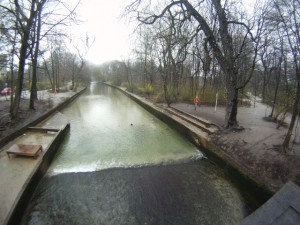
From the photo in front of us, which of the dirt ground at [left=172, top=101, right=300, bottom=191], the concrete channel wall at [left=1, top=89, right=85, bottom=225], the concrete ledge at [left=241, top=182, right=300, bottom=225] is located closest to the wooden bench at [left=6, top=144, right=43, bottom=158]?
the concrete channel wall at [left=1, top=89, right=85, bottom=225]

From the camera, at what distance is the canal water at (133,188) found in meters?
3.53

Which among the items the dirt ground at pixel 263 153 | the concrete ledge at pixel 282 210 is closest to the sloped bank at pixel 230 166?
the dirt ground at pixel 263 153

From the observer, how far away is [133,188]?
4.40 meters

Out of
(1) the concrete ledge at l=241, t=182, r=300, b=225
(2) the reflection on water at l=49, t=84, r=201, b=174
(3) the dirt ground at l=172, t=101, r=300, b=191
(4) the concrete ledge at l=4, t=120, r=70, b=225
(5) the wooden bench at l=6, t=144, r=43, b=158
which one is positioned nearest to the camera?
(1) the concrete ledge at l=241, t=182, r=300, b=225

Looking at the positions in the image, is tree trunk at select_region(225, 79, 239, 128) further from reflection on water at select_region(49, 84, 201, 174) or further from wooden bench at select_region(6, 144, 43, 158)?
wooden bench at select_region(6, 144, 43, 158)

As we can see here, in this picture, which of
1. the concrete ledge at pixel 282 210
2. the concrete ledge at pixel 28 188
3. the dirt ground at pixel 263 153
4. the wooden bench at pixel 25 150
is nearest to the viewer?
the concrete ledge at pixel 282 210

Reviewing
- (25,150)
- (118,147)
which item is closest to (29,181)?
(25,150)

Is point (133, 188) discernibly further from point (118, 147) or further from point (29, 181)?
point (118, 147)

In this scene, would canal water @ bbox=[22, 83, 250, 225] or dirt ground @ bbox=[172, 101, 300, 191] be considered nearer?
canal water @ bbox=[22, 83, 250, 225]

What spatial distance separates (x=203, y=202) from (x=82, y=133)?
6.09 metres

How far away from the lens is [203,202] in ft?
13.0

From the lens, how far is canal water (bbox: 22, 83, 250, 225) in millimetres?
3531

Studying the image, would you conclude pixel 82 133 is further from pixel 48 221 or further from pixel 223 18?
pixel 223 18

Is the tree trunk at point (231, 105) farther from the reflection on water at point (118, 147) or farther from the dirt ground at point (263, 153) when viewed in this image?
the reflection on water at point (118, 147)
